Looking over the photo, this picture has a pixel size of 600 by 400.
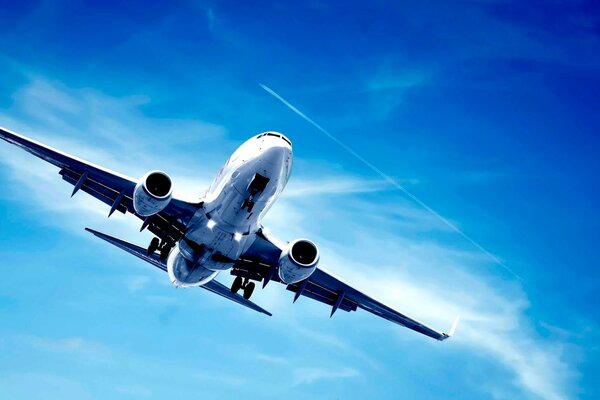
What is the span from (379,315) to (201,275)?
903 cm

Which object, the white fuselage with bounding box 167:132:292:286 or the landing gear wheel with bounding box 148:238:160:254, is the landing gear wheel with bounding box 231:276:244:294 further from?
the landing gear wheel with bounding box 148:238:160:254

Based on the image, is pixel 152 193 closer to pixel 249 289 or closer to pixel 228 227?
pixel 228 227

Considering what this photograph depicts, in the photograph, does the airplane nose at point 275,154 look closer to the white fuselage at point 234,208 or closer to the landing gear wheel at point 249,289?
the white fuselage at point 234,208

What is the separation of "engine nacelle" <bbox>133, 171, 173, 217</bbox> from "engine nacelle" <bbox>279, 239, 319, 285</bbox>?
5.03 m

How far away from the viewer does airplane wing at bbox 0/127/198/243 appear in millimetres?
22281

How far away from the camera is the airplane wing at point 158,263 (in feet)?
84.1

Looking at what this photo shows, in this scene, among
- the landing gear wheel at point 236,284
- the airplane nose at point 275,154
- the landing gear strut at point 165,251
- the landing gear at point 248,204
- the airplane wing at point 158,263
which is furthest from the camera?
the landing gear wheel at point 236,284

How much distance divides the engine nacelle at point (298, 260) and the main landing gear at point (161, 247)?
19.2ft

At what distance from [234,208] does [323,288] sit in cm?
862

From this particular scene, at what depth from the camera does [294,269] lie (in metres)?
22.0

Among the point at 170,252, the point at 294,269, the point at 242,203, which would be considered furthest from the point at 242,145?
the point at 170,252

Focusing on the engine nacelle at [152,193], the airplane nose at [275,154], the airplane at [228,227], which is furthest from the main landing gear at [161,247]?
the airplane nose at [275,154]

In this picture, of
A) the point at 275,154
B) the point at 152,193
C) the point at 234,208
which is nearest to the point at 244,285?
the point at 234,208

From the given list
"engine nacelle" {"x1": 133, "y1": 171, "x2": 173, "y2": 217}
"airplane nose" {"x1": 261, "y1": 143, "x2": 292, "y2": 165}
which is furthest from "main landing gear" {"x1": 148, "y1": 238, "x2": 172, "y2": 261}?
"airplane nose" {"x1": 261, "y1": 143, "x2": 292, "y2": 165}
